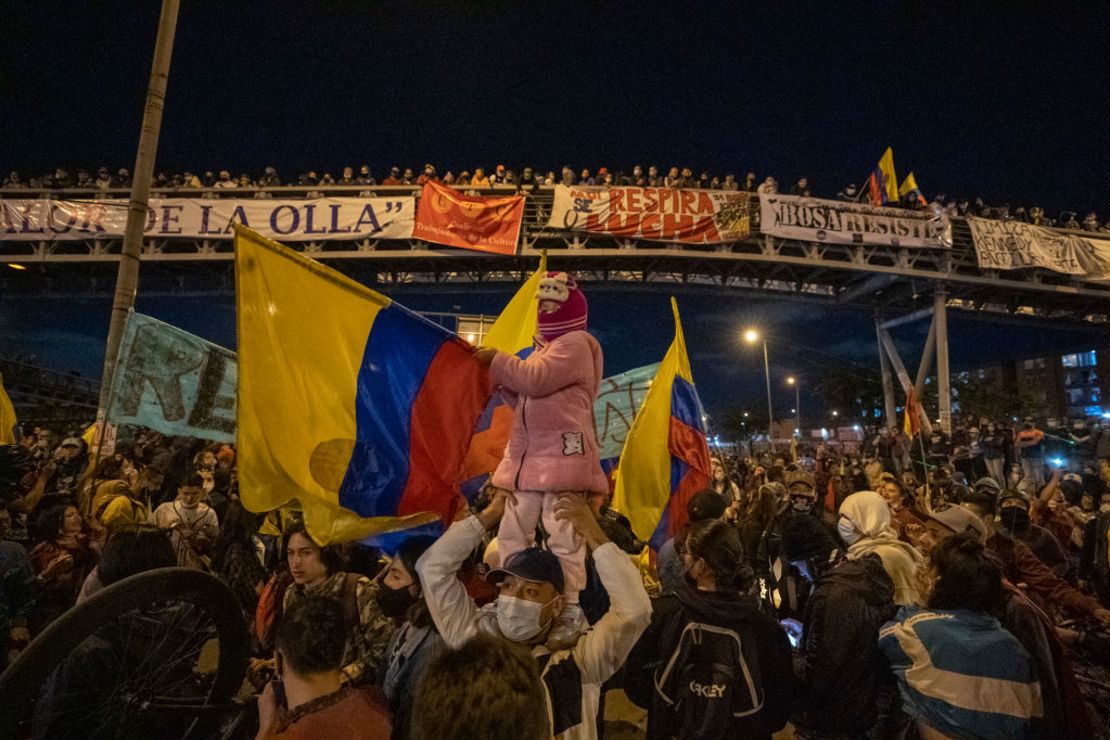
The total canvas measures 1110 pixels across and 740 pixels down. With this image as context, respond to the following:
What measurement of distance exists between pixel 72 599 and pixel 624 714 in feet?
15.5

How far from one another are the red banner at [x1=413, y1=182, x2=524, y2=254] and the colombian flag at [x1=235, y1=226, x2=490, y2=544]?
12881 mm

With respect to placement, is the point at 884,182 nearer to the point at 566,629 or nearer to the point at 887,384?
the point at 887,384

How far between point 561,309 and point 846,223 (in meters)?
16.4

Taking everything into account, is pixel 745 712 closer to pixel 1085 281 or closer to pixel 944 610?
pixel 944 610

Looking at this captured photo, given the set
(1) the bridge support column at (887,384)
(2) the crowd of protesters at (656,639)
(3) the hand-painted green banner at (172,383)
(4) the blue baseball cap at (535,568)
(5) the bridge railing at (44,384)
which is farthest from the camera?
(5) the bridge railing at (44,384)

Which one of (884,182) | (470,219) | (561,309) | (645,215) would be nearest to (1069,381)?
(884,182)

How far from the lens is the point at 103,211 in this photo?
625 inches

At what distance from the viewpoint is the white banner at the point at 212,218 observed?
1562cm

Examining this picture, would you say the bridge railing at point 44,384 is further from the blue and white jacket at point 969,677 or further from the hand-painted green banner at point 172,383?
the blue and white jacket at point 969,677

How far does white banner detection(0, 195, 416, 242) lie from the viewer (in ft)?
51.2

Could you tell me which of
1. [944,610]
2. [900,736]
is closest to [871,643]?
[944,610]

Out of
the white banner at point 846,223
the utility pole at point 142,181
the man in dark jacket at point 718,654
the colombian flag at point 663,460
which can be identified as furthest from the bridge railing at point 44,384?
the man in dark jacket at point 718,654

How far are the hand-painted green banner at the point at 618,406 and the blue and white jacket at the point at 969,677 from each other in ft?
14.5

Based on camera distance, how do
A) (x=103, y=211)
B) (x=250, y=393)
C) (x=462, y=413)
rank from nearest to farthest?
(x=250, y=393) → (x=462, y=413) → (x=103, y=211)
